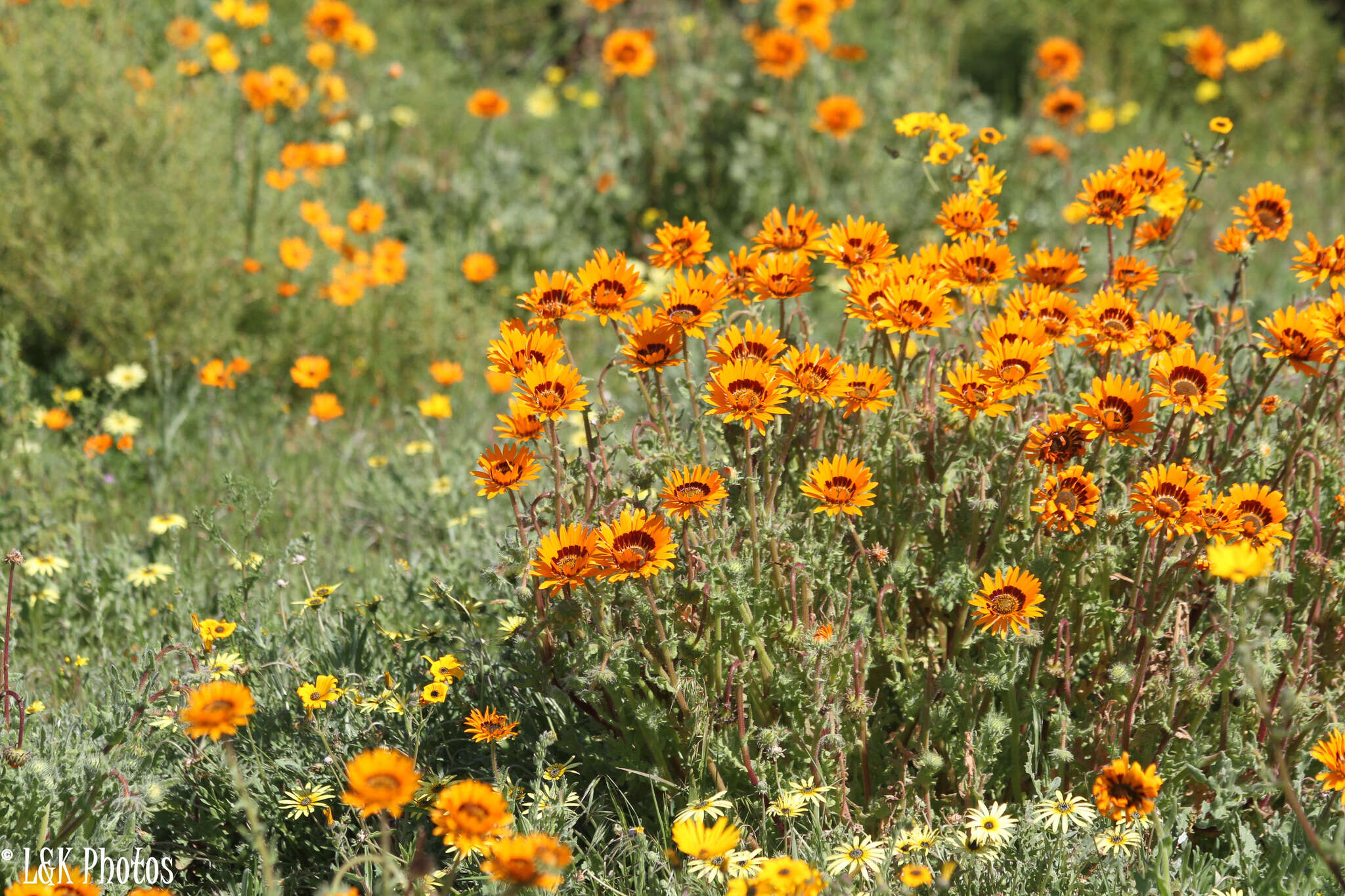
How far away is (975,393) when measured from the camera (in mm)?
1902

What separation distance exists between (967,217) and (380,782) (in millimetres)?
1487

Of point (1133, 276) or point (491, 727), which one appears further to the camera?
point (1133, 276)

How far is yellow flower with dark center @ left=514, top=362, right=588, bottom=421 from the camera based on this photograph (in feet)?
6.07

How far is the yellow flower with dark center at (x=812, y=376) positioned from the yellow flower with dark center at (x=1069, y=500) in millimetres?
420

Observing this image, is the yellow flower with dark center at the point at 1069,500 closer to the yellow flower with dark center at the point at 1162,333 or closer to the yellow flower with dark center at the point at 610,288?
the yellow flower with dark center at the point at 1162,333

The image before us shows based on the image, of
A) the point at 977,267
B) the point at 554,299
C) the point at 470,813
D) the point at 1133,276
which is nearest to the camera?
the point at 470,813

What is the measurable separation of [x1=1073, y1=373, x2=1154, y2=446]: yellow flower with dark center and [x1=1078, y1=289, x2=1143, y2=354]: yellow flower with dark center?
176 millimetres

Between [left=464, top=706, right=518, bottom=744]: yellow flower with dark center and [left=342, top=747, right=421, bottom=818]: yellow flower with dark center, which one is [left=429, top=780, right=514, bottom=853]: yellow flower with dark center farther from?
[left=464, top=706, right=518, bottom=744]: yellow flower with dark center

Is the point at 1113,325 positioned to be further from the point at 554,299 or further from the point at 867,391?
the point at 554,299

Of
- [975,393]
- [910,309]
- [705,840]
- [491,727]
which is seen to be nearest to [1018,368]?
[975,393]

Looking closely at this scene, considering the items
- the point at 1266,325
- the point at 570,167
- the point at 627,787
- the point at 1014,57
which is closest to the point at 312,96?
the point at 570,167

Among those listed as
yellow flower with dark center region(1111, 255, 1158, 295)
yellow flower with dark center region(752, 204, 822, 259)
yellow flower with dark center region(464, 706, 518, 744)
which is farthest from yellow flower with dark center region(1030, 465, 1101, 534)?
yellow flower with dark center region(464, 706, 518, 744)

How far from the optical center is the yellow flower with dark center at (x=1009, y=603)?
1857 millimetres

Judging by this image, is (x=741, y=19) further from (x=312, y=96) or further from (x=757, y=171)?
(x=312, y=96)
